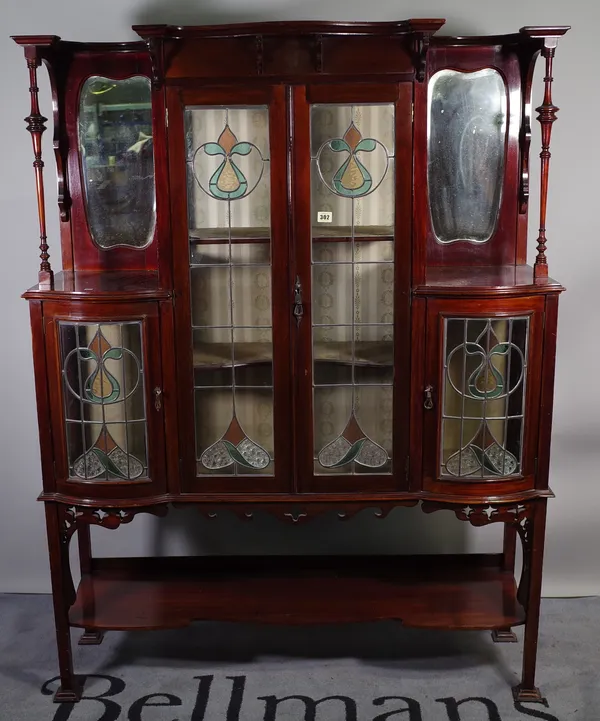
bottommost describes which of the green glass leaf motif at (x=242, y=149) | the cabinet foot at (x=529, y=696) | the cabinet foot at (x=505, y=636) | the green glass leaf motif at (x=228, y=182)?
the cabinet foot at (x=529, y=696)

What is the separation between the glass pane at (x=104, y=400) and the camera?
2.85 meters

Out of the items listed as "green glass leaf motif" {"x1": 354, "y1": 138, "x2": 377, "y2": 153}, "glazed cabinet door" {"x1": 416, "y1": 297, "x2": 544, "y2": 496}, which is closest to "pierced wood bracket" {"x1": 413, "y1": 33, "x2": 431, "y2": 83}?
"green glass leaf motif" {"x1": 354, "y1": 138, "x2": 377, "y2": 153}

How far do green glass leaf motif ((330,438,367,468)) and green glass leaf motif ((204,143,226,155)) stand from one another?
1025 millimetres

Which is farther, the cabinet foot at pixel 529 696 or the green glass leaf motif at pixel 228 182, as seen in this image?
the cabinet foot at pixel 529 696

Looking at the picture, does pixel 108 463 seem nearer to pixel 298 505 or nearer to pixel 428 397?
pixel 298 505

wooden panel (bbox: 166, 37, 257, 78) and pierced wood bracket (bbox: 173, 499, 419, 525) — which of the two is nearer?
wooden panel (bbox: 166, 37, 257, 78)

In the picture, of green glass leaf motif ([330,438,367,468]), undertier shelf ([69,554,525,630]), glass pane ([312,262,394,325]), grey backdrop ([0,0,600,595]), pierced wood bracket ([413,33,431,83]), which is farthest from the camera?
grey backdrop ([0,0,600,595])

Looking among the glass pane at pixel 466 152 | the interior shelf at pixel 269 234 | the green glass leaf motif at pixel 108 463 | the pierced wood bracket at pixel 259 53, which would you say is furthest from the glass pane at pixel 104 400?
the glass pane at pixel 466 152

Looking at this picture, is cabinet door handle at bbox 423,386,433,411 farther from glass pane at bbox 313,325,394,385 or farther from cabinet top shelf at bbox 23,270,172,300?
cabinet top shelf at bbox 23,270,172,300

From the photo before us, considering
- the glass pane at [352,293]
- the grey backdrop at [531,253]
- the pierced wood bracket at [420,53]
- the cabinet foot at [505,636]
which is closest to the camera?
the pierced wood bracket at [420,53]

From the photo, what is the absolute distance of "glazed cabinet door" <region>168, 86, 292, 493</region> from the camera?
2754 mm

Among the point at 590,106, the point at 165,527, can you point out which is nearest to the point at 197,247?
the point at 165,527

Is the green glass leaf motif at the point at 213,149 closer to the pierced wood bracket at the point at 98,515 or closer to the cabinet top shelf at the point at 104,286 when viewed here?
the cabinet top shelf at the point at 104,286

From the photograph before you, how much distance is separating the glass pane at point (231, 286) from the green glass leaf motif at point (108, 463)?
0.26 meters
